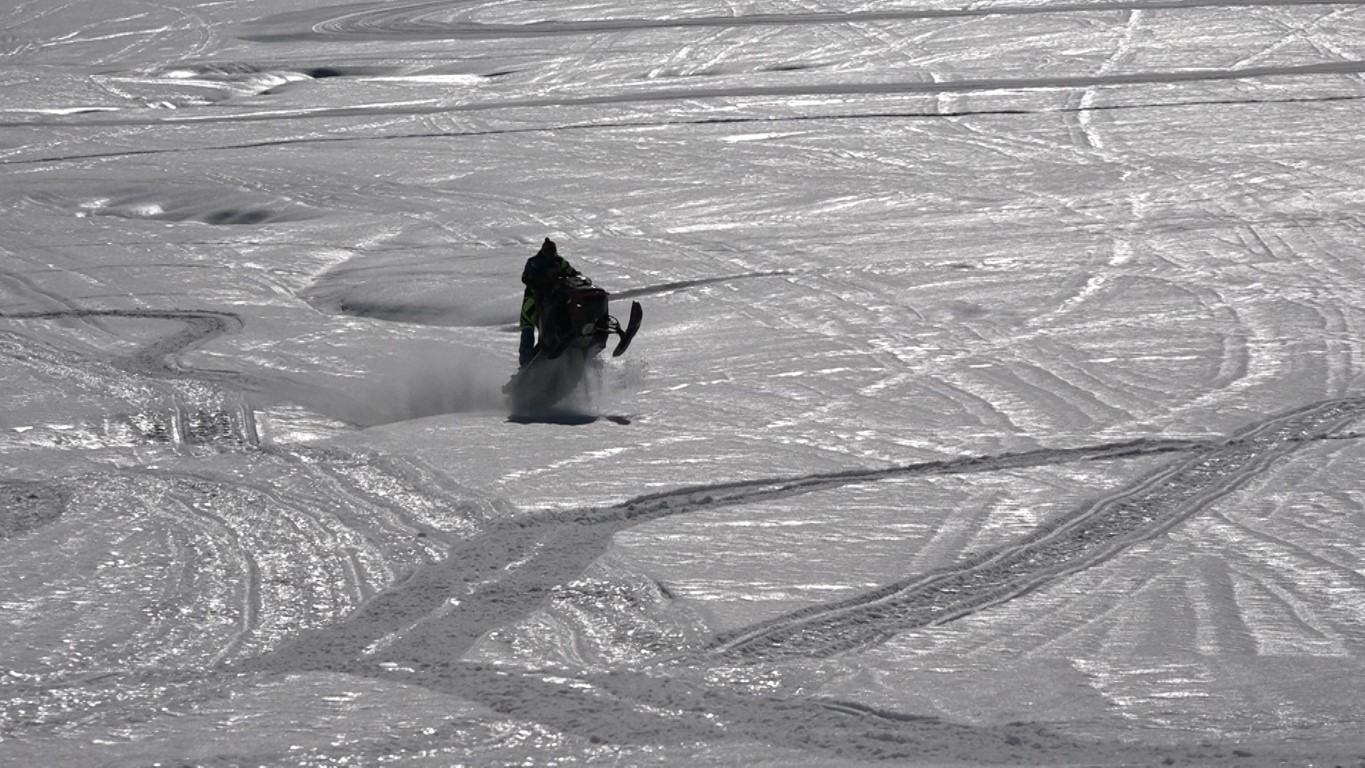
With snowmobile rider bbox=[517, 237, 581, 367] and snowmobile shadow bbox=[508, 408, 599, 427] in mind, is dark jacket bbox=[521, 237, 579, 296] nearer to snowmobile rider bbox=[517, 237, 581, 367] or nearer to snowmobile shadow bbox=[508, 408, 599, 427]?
snowmobile rider bbox=[517, 237, 581, 367]

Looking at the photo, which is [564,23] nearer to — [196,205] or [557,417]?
[196,205]

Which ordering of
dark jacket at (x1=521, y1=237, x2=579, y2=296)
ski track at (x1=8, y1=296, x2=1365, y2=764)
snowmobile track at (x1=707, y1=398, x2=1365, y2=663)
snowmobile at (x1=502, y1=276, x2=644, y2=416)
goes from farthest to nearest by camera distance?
snowmobile at (x1=502, y1=276, x2=644, y2=416), dark jacket at (x1=521, y1=237, x2=579, y2=296), snowmobile track at (x1=707, y1=398, x2=1365, y2=663), ski track at (x1=8, y1=296, x2=1365, y2=764)

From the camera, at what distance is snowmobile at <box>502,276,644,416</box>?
1153 cm

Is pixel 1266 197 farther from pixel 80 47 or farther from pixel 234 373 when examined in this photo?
pixel 80 47

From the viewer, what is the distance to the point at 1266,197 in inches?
688

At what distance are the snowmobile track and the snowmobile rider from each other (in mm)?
3985

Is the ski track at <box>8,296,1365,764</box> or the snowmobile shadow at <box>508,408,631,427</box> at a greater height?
the snowmobile shadow at <box>508,408,631,427</box>

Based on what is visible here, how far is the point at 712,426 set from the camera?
11070 millimetres

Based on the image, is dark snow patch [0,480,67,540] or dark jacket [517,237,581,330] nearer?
dark snow patch [0,480,67,540]

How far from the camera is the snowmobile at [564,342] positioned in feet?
37.8

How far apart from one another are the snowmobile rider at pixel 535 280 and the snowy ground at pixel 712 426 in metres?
0.50

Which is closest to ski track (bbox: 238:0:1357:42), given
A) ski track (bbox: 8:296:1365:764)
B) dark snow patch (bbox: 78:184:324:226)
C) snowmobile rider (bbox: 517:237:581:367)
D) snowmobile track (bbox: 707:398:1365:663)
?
dark snow patch (bbox: 78:184:324:226)

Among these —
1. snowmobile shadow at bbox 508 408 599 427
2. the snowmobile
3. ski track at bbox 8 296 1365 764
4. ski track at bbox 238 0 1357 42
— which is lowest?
ski track at bbox 8 296 1365 764

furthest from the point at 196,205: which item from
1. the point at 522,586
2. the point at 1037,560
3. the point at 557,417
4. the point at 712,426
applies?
the point at 1037,560
